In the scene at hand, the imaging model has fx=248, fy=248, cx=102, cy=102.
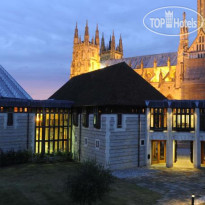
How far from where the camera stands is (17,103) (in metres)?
27.5

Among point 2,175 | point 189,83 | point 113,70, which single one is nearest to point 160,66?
point 189,83

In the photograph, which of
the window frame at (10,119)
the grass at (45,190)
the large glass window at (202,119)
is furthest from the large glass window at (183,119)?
the window frame at (10,119)

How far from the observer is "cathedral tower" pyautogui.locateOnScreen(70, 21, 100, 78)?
351 ft

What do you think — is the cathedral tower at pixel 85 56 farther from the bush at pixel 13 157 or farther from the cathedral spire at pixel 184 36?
the bush at pixel 13 157

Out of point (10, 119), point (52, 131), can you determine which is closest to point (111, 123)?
point (52, 131)

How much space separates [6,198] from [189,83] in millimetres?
54939

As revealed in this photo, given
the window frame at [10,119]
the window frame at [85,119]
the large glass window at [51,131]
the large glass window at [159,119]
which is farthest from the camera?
the large glass window at [51,131]

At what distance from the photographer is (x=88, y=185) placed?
13.0 metres

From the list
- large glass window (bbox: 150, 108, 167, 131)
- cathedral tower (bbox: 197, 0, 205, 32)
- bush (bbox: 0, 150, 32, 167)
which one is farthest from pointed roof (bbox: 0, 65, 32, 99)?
cathedral tower (bbox: 197, 0, 205, 32)

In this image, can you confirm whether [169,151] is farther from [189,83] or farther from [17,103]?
[189,83]

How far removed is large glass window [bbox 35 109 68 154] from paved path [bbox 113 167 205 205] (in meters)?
9.86

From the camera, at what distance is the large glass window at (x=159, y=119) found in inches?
1094

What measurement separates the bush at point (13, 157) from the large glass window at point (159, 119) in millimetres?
14519

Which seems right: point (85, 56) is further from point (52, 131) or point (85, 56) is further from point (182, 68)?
point (52, 131)
